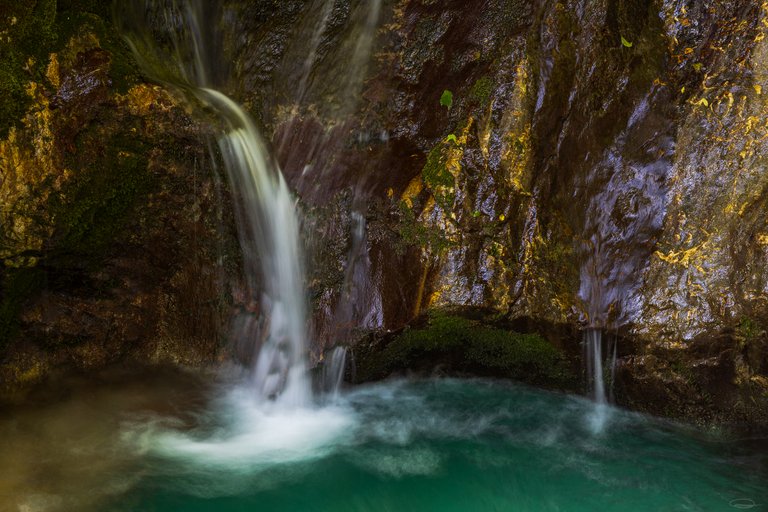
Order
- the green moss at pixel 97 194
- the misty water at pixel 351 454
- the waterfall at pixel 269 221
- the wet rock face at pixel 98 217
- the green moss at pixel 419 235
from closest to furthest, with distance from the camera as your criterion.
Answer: the misty water at pixel 351 454 < the wet rock face at pixel 98 217 < the green moss at pixel 97 194 < the waterfall at pixel 269 221 < the green moss at pixel 419 235

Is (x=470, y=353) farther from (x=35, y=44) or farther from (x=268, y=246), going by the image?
(x=35, y=44)

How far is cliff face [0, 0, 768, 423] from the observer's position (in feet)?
14.6

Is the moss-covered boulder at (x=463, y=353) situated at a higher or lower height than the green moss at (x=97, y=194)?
lower

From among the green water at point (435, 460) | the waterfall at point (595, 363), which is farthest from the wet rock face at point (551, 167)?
the green water at point (435, 460)

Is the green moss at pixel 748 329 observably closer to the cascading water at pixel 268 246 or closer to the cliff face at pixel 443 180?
the cliff face at pixel 443 180

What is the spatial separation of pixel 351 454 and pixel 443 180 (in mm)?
2321

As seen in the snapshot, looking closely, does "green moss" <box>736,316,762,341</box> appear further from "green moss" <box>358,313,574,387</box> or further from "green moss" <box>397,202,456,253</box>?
"green moss" <box>397,202,456,253</box>

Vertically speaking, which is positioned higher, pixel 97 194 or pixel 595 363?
pixel 97 194

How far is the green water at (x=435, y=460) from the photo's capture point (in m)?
3.94

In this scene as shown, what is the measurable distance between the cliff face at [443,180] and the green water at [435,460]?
0.48 meters

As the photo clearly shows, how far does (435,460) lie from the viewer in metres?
4.39

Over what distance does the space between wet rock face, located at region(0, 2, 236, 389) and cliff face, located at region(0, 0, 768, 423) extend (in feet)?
0.05

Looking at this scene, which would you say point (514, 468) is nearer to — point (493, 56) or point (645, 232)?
point (645, 232)

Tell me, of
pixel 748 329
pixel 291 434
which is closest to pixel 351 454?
pixel 291 434
